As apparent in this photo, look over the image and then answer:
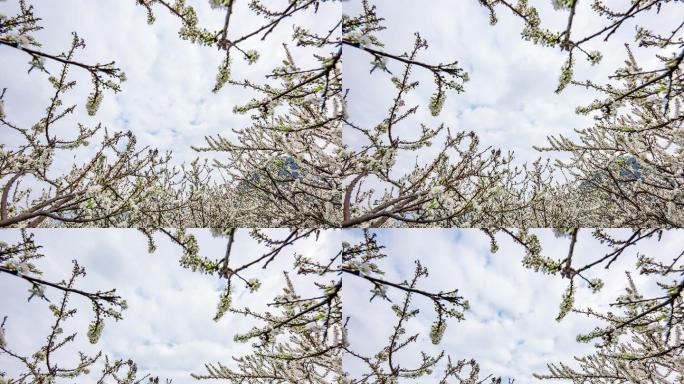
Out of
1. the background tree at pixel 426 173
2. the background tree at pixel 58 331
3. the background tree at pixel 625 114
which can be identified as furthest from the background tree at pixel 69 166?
the background tree at pixel 625 114

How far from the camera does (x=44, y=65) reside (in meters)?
1.54

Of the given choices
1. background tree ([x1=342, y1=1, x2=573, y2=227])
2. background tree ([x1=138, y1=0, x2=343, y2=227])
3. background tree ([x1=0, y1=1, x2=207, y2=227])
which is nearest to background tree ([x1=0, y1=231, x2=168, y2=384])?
background tree ([x1=0, y1=1, x2=207, y2=227])

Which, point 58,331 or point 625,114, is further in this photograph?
point 625,114

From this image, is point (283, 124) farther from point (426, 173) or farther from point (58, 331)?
point (58, 331)

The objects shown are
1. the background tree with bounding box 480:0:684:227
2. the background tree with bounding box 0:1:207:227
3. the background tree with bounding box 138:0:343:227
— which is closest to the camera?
the background tree with bounding box 0:1:207:227

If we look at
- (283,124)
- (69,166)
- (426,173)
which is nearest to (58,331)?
(69,166)

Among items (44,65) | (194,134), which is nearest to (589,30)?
(194,134)

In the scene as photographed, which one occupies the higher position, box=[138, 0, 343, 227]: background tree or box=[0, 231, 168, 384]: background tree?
box=[138, 0, 343, 227]: background tree

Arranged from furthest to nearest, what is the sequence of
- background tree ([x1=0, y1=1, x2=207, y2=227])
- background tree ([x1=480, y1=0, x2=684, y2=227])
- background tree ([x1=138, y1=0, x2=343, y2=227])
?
1. background tree ([x1=480, y1=0, x2=684, y2=227])
2. background tree ([x1=138, y1=0, x2=343, y2=227])
3. background tree ([x1=0, y1=1, x2=207, y2=227])

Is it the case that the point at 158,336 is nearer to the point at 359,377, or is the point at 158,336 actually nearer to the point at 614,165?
the point at 359,377

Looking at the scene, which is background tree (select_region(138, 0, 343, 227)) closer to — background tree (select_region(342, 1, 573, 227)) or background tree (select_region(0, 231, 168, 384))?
background tree (select_region(342, 1, 573, 227))

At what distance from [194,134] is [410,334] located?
1.06 m

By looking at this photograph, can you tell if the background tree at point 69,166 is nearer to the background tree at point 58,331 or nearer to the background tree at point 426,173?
the background tree at point 58,331

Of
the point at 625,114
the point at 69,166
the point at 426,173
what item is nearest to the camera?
the point at 69,166
